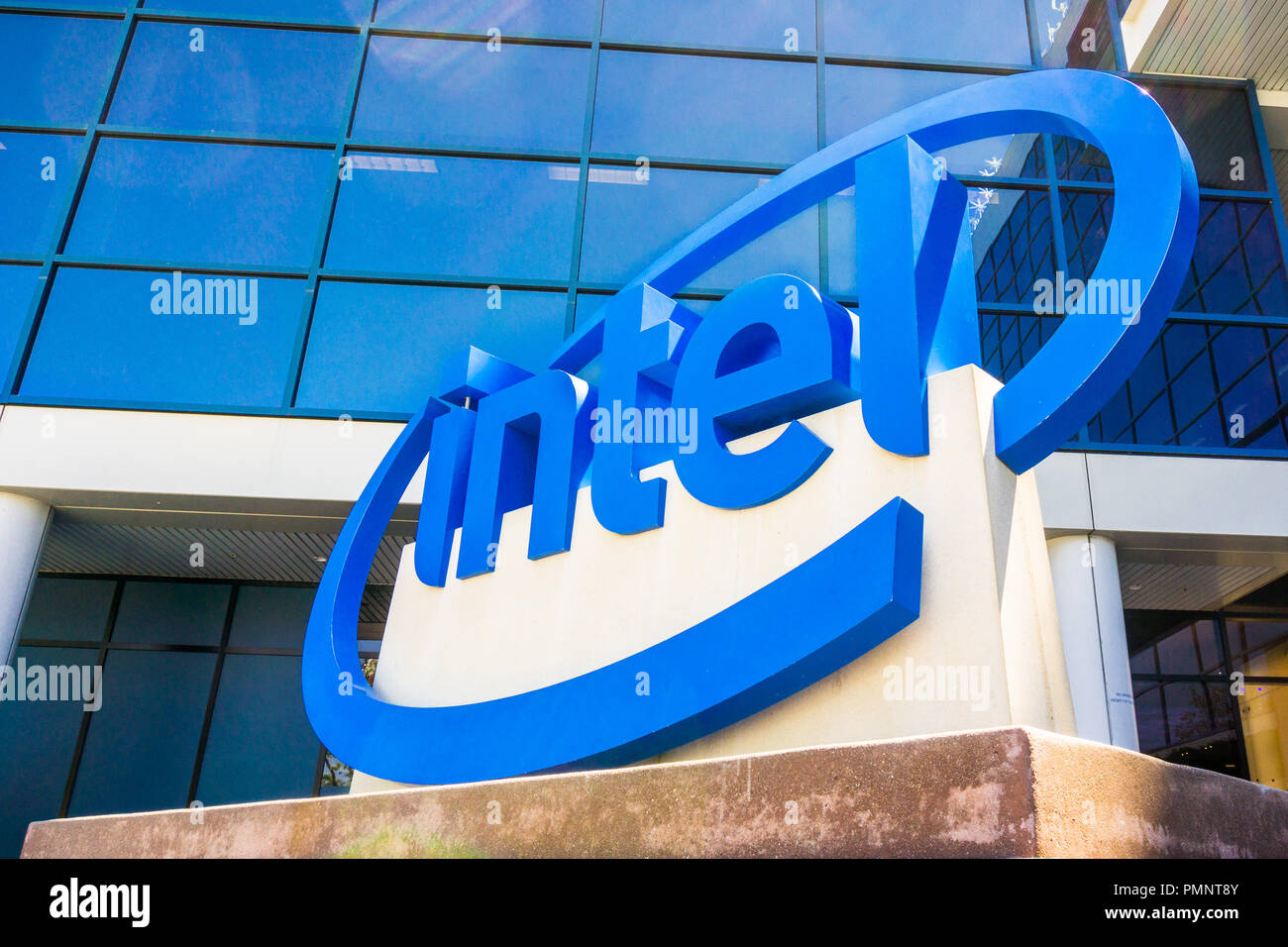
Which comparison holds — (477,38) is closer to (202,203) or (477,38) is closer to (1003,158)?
(202,203)

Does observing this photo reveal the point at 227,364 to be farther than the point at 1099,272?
Yes

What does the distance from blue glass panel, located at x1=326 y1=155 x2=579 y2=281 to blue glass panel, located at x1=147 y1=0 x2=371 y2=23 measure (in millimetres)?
2488

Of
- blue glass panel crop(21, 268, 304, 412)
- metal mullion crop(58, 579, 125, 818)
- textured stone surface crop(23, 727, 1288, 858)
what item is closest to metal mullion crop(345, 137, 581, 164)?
blue glass panel crop(21, 268, 304, 412)

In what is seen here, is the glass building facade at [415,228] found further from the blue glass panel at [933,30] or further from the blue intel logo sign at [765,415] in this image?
the blue intel logo sign at [765,415]

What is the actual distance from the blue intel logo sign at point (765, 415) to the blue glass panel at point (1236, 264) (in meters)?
8.46

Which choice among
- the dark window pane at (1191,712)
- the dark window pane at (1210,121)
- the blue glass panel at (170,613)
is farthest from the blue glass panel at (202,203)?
the dark window pane at (1191,712)

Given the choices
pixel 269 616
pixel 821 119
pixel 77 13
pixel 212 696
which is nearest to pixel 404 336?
pixel 269 616

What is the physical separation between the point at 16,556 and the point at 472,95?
7771 millimetres
